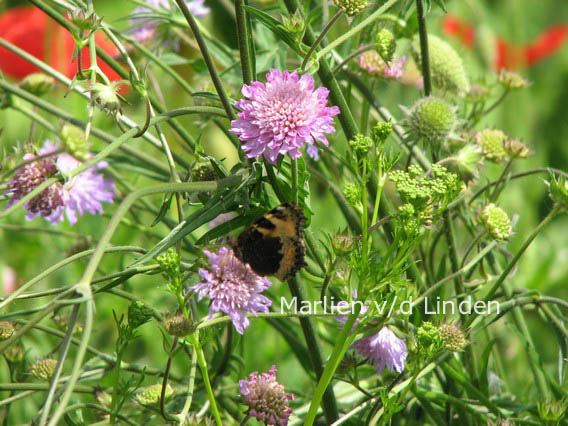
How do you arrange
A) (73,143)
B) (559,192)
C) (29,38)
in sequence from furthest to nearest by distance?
(29,38)
(559,192)
(73,143)

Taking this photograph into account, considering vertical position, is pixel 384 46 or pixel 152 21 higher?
pixel 152 21

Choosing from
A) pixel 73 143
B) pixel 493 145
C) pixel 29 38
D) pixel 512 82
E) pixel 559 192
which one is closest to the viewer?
pixel 73 143

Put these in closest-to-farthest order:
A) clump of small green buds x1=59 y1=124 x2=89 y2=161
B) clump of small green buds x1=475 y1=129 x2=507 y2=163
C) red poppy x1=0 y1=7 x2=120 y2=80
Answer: clump of small green buds x1=59 y1=124 x2=89 y2=161
clump of small green buds x1=475 y1=129 x2=507 y2=163
red poppy x1=0 y1=7 x2=120 y2=80

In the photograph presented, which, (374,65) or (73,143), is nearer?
(73,143)

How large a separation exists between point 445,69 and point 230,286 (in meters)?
0.34

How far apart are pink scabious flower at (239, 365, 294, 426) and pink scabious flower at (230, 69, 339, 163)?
0.14 metres

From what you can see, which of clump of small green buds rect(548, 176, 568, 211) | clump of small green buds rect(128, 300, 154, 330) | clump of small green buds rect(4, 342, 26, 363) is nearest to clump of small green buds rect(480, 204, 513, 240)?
clump of small green buds rect(548, 176, 568, 211)

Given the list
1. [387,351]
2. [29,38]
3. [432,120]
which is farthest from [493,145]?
[29,38]

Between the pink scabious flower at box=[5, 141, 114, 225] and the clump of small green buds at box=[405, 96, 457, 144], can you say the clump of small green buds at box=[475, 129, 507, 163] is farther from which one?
the pink scabious flower at box=[5, 141, 114, 225]

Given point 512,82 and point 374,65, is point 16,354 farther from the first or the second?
point 512,82

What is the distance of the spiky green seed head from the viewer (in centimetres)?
68

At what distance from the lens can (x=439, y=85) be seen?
69 cm

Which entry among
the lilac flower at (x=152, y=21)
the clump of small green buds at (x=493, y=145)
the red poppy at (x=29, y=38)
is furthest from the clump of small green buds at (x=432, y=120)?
the red poppy at (x=29, y=38)

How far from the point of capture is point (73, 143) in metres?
0.39
